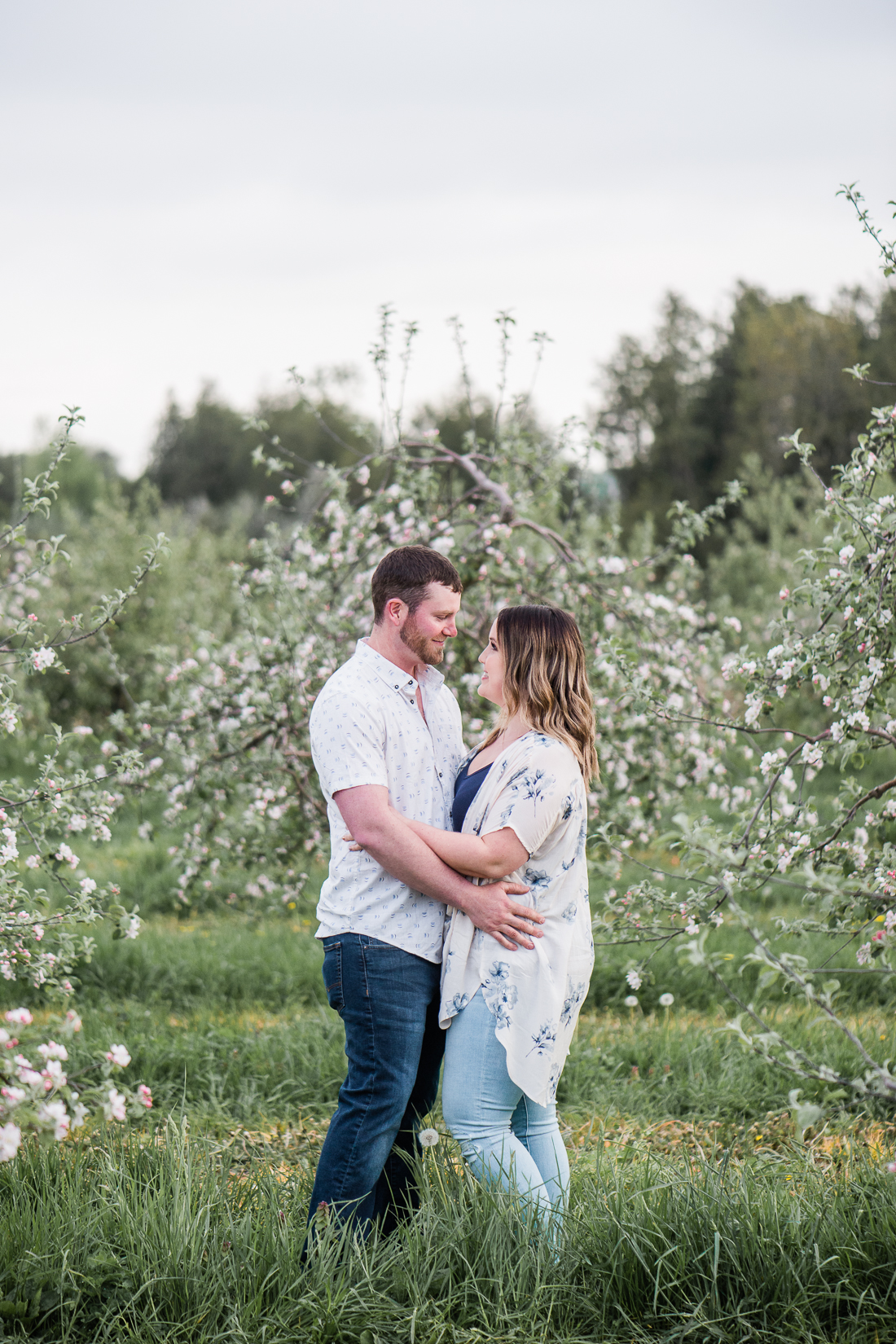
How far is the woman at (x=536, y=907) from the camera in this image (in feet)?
8.38

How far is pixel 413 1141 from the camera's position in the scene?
2.93m

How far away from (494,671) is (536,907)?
2.14ft

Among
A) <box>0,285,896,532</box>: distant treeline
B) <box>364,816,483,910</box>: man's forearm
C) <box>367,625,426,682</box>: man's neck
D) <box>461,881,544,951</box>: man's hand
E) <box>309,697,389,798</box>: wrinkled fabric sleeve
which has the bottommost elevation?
<box>461,881,544,951</box>: man's hand

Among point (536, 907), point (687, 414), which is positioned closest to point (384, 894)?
point (536, 907)

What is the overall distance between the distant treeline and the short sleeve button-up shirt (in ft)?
67.6

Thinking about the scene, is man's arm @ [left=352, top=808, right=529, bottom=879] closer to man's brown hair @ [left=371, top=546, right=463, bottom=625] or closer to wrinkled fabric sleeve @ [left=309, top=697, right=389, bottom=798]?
wrinkled fabric sleeve @ [left=309, top=697, right=389, bottom=798]

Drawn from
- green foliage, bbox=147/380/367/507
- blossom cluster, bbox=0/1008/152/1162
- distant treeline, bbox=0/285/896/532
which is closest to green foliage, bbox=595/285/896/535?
distant treeline, bbox=0/285/896/532

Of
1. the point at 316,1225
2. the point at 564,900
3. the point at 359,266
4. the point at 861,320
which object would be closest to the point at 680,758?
the point at 564,900

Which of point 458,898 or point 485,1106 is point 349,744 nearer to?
point 458,898

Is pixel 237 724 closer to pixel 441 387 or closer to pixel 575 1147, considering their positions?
pixel 575 1147

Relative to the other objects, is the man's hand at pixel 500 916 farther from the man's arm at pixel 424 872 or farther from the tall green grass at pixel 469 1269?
the tall green grass at pixel 469 1269

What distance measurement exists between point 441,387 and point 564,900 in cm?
3761

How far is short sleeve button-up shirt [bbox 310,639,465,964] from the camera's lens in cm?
264

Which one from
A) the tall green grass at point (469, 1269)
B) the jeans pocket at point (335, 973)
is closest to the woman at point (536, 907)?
the tall green grass at point (469, 1269)
